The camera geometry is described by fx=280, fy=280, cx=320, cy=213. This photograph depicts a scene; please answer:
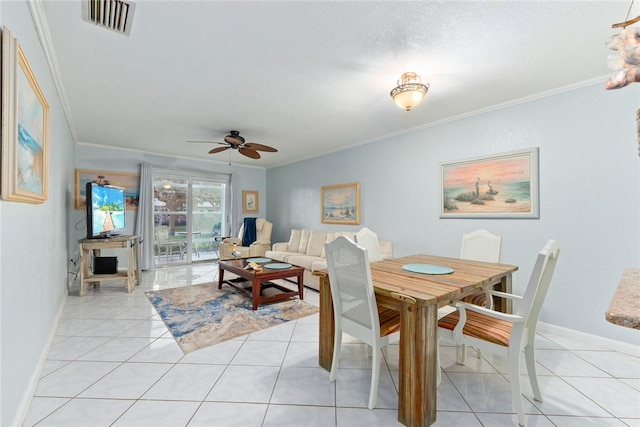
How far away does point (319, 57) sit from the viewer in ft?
7.25

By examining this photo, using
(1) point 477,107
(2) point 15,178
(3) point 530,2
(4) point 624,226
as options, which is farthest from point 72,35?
(4) point 624,226

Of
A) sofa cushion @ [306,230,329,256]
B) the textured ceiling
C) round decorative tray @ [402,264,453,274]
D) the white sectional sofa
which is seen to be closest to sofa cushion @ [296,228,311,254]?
the white sectional sofa

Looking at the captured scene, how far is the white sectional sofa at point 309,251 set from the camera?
422cm

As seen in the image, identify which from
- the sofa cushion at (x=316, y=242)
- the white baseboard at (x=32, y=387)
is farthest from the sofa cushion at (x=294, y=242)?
the white baseboard at (x=32, y=387)

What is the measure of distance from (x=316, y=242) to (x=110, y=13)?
4136 millimetres

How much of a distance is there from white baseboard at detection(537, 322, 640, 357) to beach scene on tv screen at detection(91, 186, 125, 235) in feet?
18.3

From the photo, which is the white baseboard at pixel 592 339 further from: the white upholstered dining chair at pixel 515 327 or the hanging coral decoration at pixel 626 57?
the hanging coral decoration at pixel 626 57

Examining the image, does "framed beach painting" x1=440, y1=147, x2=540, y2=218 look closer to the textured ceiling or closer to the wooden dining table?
the textured ceiling

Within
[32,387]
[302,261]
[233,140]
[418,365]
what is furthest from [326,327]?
[233,140]

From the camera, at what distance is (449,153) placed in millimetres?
3609

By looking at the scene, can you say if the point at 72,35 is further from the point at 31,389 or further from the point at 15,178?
the point at 31,389

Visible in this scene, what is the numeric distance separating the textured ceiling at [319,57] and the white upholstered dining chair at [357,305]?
144 centimetres

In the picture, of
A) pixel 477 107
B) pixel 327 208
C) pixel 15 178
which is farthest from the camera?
pixel 327 208

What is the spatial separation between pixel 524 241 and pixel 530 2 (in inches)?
88.6
